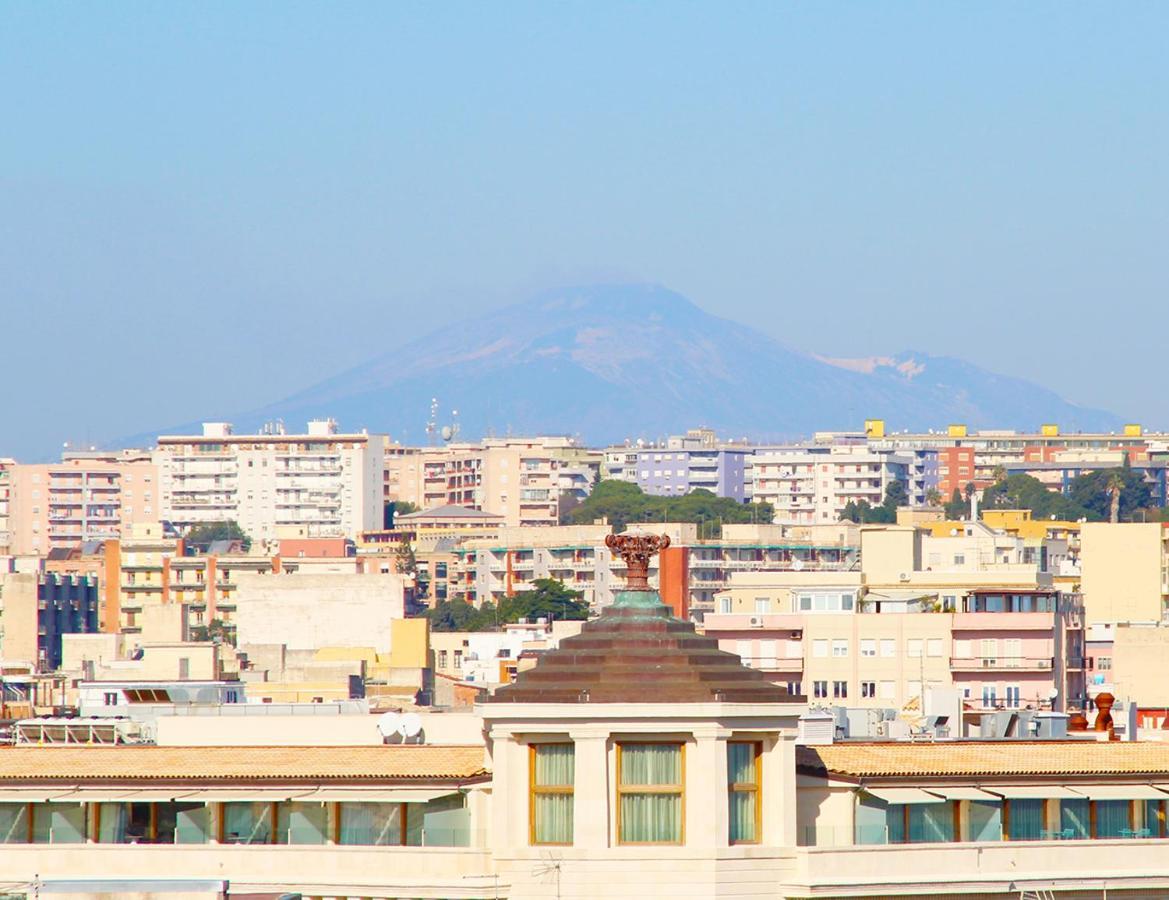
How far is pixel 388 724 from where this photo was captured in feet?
124

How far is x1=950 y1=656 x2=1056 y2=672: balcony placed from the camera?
334 feet

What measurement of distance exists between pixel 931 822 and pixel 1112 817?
1826 mm

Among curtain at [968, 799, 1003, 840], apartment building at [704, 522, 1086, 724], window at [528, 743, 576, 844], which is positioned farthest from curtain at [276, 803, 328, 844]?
apartment building at [704, 522, 1086, 724]

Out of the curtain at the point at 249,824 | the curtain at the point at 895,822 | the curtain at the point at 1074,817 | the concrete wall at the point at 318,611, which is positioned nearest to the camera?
the curtain at the point at 895,822

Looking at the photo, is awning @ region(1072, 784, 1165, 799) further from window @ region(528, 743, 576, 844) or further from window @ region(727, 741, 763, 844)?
window @ region(528, 743, 576, 844)

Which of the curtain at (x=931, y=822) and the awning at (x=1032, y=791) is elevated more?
the awning at (x=1032, y=791)

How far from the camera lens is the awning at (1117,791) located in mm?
34938

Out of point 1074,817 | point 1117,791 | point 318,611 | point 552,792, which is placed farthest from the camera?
point 318,611

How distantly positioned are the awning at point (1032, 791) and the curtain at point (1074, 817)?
97 mm

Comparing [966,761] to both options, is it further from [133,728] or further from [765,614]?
[765,614]

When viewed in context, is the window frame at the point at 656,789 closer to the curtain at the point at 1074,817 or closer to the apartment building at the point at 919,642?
the curtain at the point at 1074,817

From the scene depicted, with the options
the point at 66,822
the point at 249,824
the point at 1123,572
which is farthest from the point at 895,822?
the point at 1123,572

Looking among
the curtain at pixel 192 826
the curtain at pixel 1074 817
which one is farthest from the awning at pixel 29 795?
the curtain at pixel 1074 817

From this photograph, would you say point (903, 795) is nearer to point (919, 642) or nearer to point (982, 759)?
point (982, 759)
